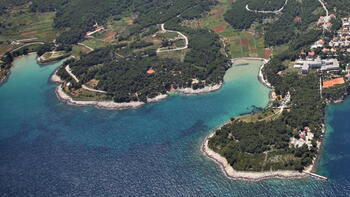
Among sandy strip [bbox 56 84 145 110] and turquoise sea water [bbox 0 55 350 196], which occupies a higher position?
sandy strip [bbox 56 84 145 110]

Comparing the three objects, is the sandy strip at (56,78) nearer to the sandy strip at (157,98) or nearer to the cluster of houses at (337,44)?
the sandy strip at (157,98)

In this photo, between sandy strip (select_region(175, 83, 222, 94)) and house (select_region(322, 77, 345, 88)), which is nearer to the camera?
house (select_region(322, 77, 345, 88))

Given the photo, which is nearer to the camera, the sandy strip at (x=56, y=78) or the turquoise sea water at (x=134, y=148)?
the turquoise sea water at (x=134, y=148)

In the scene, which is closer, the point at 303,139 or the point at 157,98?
the point at 303,139

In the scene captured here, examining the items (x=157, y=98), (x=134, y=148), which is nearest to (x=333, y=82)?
(x=157, y=98)

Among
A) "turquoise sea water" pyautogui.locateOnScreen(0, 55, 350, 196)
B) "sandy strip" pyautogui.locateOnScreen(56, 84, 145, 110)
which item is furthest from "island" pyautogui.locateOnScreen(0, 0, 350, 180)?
"turquoise sea water" pyautogui.locateOnScreen(0, 55, 350, 196)

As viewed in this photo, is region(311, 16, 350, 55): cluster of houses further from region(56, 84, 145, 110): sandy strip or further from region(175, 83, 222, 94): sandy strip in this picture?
region(56, 84, 145, 110): sandy strip

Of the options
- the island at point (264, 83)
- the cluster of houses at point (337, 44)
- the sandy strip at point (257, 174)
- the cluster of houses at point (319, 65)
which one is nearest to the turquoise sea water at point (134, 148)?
the sandy strip at point (257, 174)

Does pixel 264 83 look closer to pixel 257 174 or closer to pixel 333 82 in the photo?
pixel 333 82
